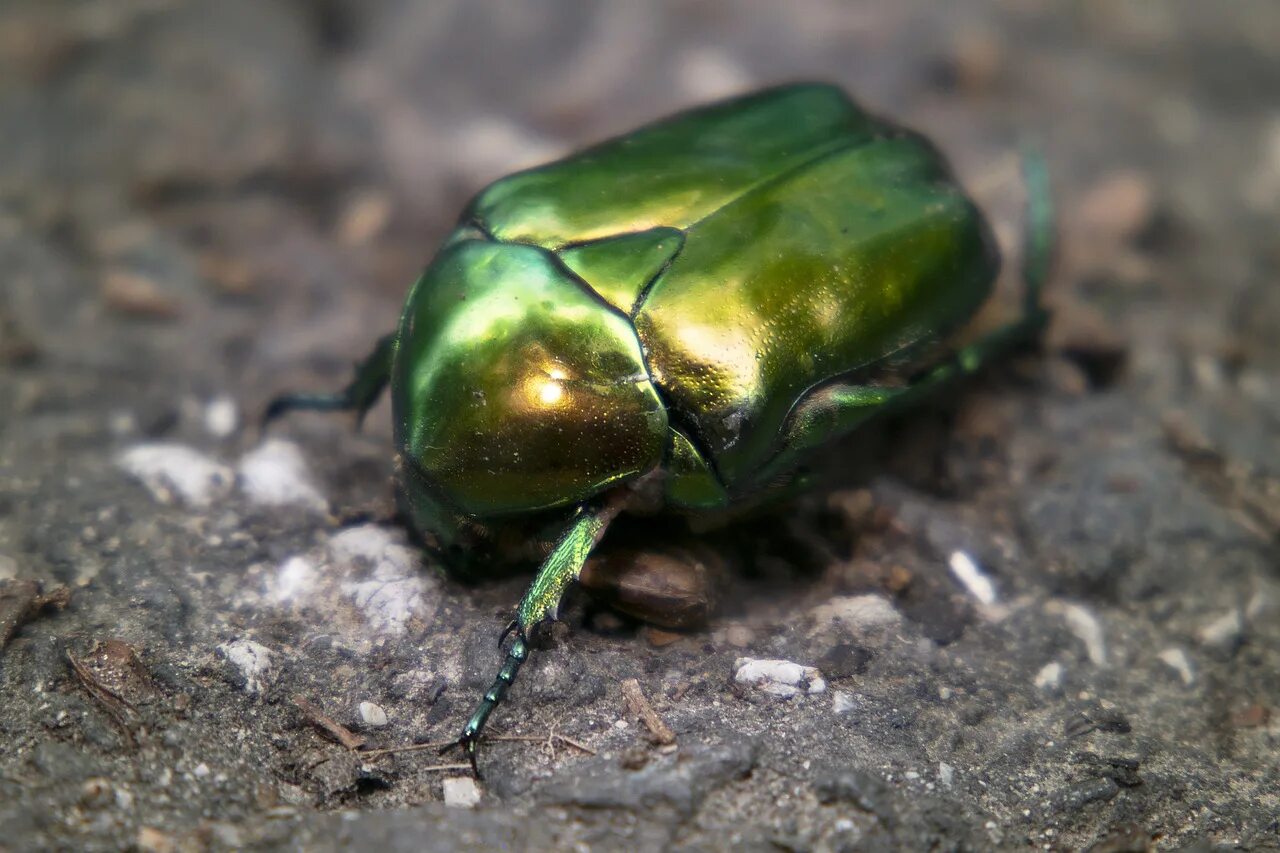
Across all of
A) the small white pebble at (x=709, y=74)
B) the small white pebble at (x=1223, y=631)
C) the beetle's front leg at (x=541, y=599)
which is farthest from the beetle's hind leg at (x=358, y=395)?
the small white pebble at (x=1223, y=631)

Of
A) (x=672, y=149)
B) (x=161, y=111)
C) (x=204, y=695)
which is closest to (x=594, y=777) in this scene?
(x=204, y=695)

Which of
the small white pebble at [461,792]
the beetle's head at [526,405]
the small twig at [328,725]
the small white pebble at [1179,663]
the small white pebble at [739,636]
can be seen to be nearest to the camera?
the small white pebble at [461,792]

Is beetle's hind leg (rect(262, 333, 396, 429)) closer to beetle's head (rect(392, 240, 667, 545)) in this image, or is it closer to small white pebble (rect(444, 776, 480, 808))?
beetle's head (rect(392, 240, 667, 545))

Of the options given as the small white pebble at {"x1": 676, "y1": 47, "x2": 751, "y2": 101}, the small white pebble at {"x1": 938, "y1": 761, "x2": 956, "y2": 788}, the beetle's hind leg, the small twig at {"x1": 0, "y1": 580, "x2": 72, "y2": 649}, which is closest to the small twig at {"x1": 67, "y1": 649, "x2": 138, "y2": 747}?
the small twig at {"x1": 0, "y1": 580, "x2": 72, "y2": 649}

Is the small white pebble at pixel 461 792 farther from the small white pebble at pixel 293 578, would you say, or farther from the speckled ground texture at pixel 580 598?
the small white pebble at pixel 293 578

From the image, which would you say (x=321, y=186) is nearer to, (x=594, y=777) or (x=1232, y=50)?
(x=594, y=777)

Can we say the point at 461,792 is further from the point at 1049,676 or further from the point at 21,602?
the point at 1049,676
